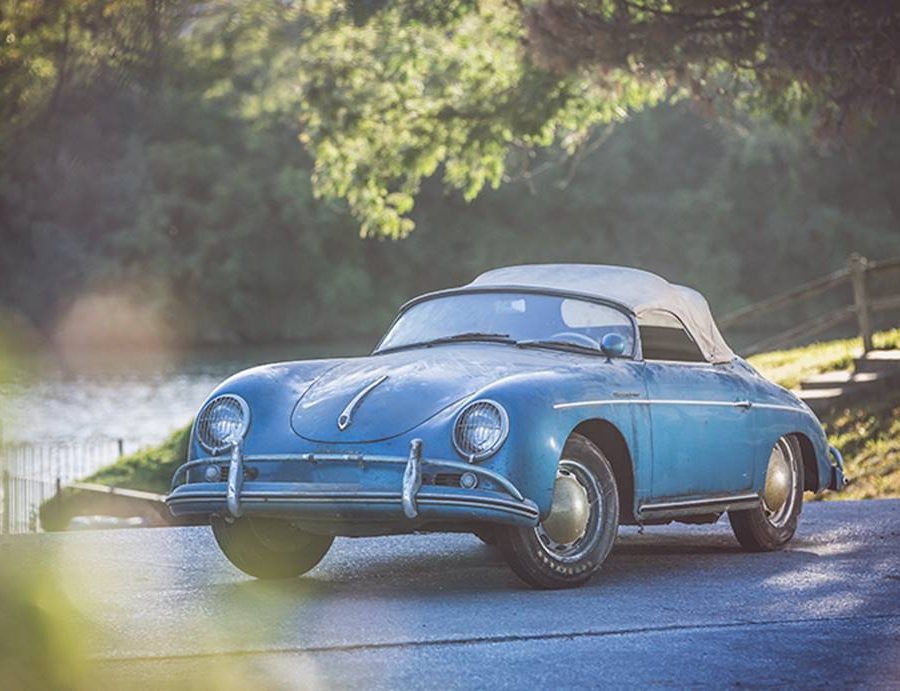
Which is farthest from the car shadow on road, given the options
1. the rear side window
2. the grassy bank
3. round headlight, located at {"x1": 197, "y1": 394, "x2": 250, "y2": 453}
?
the grassy bank

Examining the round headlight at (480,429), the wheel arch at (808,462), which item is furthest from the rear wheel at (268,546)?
the wheel arch at (808,462)

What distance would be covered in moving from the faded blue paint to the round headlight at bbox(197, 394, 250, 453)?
5 centimetres

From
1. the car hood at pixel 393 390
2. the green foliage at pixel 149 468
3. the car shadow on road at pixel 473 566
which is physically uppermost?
the car hood at pixel 393 390

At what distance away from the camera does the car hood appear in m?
8.34

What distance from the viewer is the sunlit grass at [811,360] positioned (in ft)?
80.3

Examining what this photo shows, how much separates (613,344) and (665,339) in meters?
1.04

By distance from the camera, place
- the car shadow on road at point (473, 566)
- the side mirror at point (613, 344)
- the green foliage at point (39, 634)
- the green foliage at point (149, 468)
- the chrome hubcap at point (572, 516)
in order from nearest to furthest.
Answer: the green foliage at point (39, 634) → the chrome hubcap at point (572, 516) → the car shadow on road at point (473, 566) → the side mirror at point (613, 344) → the green foliage at point (149, 468)

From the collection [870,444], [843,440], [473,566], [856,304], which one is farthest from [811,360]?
[473,566]

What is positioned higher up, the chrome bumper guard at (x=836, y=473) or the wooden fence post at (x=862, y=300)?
the wooden fence post at (x=862, y=300)

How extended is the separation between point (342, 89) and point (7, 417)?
16159mm

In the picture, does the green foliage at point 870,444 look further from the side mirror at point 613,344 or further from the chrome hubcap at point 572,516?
the chrome hubcap at point 572,516

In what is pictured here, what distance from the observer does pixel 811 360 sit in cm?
2619

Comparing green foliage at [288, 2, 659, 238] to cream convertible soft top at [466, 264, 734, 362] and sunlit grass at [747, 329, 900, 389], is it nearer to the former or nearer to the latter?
sunlit grass at [747, 329, 900, 389]

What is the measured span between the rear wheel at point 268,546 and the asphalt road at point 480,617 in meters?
0.14
